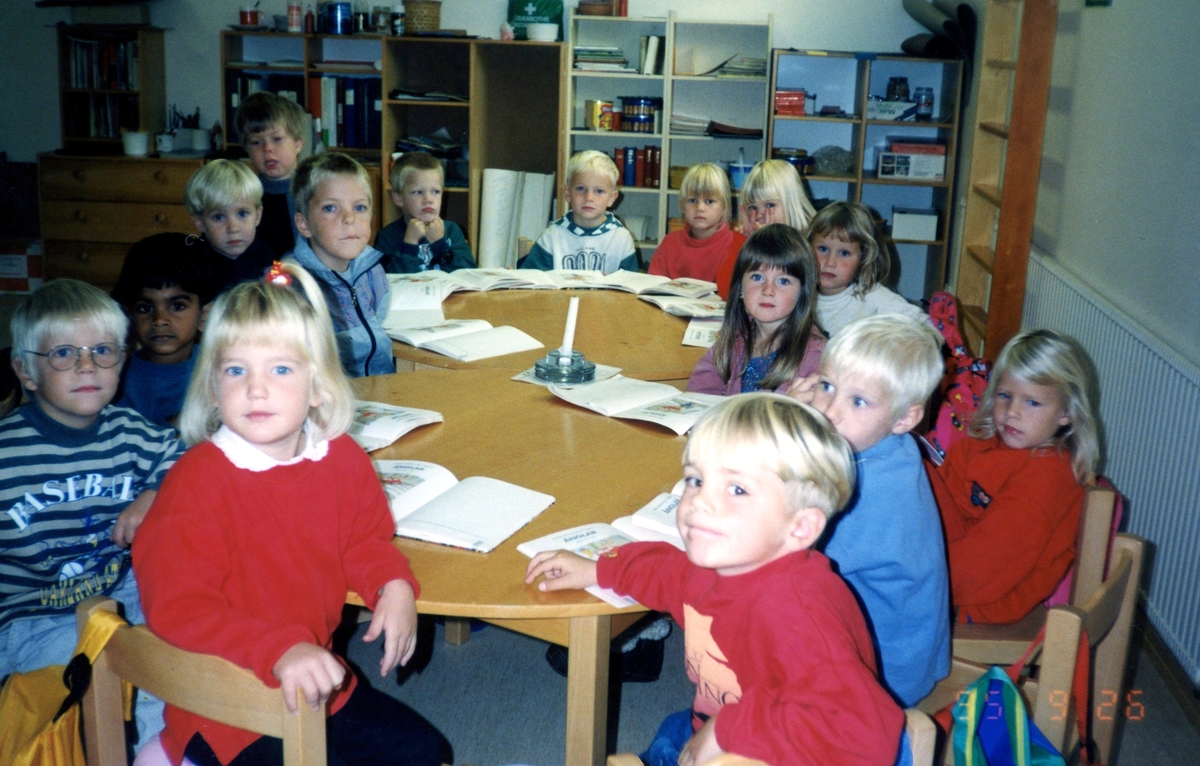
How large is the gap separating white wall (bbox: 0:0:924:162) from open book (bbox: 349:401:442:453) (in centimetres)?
427

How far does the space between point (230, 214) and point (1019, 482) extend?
2196 millimetres

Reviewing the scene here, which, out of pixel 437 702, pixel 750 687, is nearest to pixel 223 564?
pixel 750 687

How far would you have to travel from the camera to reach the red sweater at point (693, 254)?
3.92 m

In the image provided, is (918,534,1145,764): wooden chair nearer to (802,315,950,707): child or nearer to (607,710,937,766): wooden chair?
(802,315,950,707): child

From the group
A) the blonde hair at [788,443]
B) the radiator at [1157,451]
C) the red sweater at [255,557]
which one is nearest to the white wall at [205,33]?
the radiator at [1157,451]

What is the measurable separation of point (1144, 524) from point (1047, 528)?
1100 millimetres

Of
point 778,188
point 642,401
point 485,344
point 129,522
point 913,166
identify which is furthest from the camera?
point 913,166

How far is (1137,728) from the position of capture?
2.28 meters

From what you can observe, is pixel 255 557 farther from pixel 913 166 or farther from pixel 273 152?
pixel 913 166

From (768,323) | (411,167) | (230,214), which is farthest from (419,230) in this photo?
(768,323)

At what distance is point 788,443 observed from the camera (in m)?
1.19

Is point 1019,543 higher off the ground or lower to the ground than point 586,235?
lower

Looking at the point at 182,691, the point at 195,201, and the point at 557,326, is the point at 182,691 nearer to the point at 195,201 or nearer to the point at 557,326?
the point at 557,326

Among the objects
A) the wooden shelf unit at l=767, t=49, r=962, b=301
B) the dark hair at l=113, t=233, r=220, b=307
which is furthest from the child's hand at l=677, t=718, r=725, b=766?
the wooden shelf unit at l=767, t=49, r=962, b=301
